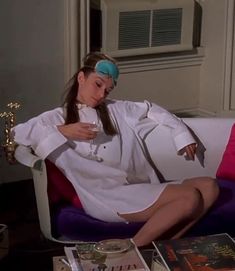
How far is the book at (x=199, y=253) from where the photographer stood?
1574 mm

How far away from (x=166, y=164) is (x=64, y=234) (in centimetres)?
62

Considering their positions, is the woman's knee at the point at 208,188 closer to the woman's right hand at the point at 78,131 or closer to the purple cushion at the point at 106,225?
the purple cushion at the point at 106,225

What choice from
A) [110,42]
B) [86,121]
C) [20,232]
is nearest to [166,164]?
[86,121]

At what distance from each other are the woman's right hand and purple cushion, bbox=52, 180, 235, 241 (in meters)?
0.28

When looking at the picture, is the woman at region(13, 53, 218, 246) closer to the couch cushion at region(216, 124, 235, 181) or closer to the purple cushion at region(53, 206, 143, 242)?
the purple cushion at region(53, 206, 143, 242)

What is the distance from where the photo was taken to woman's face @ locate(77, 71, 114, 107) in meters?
2.31

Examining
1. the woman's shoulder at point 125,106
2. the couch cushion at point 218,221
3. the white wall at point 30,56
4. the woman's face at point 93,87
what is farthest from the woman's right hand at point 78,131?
the white wall at point 30,56

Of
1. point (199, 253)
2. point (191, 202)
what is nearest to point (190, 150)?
point (191, 202)

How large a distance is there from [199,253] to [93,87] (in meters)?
0.91

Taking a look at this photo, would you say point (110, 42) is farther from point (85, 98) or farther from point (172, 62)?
point (85, 98)

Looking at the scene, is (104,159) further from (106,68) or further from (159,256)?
(159,256)

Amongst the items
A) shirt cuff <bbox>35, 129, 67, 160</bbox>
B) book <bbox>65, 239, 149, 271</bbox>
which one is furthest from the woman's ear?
book <bbox>65, 239, 149, 271</bbox>

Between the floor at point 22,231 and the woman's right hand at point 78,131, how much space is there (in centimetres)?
43

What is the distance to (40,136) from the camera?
225 cm
